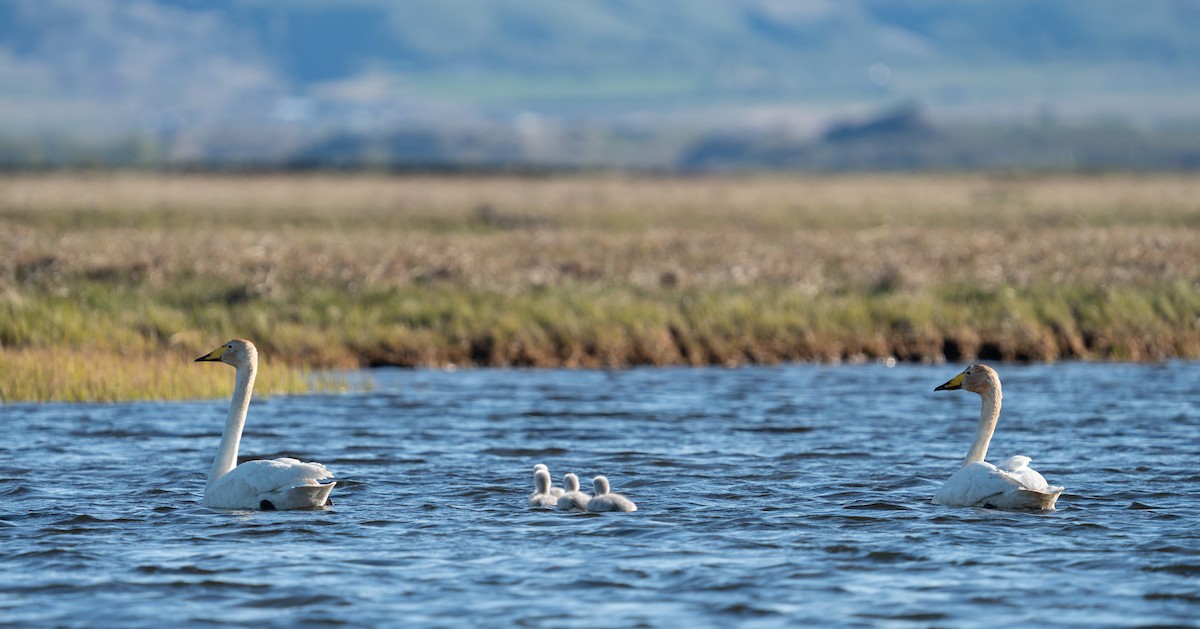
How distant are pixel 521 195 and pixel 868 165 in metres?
124

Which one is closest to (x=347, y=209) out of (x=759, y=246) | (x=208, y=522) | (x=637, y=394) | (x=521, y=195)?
(x=521, y=195)

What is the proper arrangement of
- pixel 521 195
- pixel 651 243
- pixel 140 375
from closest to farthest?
1. pixel 140 375
2. pixel 651 243
3. pixel 521 195

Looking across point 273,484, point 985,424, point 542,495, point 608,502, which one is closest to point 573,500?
point 608,502

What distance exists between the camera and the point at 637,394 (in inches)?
914

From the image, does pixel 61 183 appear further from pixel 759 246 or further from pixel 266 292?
pixel 266 292

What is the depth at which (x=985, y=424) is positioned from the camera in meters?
15.5

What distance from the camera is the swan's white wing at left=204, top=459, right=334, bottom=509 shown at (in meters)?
14.2

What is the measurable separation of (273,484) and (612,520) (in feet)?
8.40

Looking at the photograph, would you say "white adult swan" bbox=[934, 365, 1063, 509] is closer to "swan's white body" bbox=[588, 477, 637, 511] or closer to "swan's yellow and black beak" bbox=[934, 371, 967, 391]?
"swan's yellow and black beak" bbox=[934, 371, 967, 391]

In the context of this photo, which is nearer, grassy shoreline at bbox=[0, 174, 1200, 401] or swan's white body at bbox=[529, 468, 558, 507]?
swan's white body at bbox=[529, 468, 558, 507]

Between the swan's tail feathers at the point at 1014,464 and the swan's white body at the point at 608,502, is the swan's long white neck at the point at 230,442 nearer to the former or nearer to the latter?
the swan's white body at the point at 608,502

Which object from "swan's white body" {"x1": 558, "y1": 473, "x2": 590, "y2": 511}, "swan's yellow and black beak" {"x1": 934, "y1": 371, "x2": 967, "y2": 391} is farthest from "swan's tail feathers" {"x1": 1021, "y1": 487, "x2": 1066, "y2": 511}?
"swan's white body" {"x1": 558, "y1": 473, "x2": 590, "y2": 511}

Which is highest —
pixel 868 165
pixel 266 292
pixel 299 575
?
pixel 868 165

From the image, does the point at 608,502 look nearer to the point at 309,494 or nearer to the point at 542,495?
the point at 542,495
